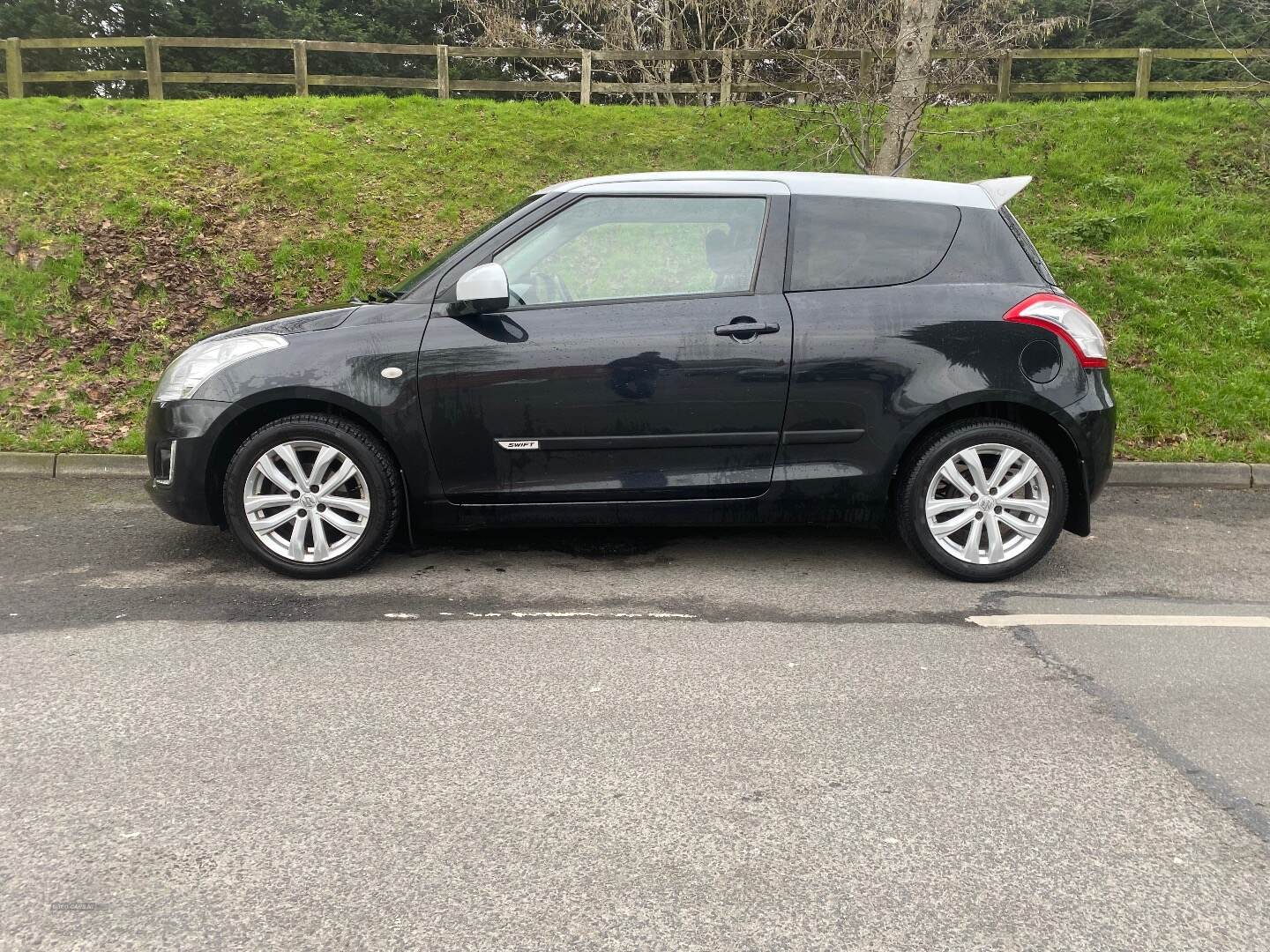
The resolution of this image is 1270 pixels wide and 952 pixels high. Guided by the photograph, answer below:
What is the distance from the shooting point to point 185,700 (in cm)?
340

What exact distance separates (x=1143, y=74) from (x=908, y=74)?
21.8 feet

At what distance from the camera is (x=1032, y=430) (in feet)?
16.0

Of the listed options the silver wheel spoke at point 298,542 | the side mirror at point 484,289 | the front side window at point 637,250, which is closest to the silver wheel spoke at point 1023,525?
the front side window at point 637,250

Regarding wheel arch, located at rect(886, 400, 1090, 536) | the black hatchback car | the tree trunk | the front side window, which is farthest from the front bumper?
the tree trunk

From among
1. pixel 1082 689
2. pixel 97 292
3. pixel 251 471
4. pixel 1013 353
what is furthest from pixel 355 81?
pixel 1082 689

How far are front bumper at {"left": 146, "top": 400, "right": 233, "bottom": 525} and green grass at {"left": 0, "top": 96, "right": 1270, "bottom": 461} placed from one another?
2.70 metres

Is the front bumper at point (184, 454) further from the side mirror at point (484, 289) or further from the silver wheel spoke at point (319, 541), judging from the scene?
the side mirror at point (484, 289)

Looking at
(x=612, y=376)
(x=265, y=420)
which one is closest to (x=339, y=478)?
(x=265, y=420)

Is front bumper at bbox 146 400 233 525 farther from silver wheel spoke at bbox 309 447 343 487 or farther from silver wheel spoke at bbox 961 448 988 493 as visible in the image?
silver wheel spoke at bbox 961 448 988 493

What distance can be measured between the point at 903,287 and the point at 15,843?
3939 millimetres

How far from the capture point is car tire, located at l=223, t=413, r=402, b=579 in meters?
4.66

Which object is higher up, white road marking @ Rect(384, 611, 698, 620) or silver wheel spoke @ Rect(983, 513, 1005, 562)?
silver wheel spoke @ Rect(983, 513, 1005, 562)

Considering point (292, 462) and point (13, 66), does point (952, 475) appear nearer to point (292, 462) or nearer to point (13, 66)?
point (292, 462)

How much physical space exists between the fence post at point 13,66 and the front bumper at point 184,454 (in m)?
11.6
